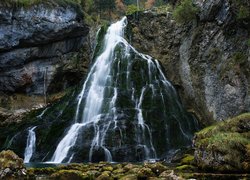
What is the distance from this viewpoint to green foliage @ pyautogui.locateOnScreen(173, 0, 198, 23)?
97.1 feet

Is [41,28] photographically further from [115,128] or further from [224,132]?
[224,132]

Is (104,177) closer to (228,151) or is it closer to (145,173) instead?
(145,173)

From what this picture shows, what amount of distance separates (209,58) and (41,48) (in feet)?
60.3

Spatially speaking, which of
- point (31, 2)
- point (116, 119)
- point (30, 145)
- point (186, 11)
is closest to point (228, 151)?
point (116, 119)

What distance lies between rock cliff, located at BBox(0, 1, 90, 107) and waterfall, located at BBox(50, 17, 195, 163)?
460cm

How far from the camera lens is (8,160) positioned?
15266 millimetres

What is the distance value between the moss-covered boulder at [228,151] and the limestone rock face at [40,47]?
23348 millimetres

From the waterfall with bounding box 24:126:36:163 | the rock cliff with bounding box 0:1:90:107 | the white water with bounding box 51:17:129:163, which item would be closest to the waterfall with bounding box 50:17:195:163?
the white water with bounding box 51:17:129:163

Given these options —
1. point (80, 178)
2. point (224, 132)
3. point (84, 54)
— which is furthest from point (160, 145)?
point (84, 54)

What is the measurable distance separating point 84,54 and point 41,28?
583 cm

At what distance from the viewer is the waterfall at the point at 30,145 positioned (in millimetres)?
27256

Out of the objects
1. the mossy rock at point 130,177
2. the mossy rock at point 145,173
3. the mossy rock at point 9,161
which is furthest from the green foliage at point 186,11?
the mossy rock at point 9,161

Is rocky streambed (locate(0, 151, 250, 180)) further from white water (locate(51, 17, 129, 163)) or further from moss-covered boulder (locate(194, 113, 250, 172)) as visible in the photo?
white water (locate(51, 17, 129, 163))

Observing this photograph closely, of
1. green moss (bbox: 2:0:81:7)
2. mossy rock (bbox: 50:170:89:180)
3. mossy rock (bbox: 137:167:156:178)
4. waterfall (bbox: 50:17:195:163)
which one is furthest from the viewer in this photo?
green moss (bbox: 2:0:81:7)
